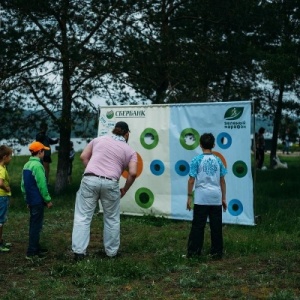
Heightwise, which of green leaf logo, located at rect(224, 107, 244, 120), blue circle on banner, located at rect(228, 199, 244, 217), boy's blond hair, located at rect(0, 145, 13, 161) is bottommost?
blue circle on banner, located at rect(228, 199, 244, 217)

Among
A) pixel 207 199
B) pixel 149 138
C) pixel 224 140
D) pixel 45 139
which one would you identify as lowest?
pixel 207 199

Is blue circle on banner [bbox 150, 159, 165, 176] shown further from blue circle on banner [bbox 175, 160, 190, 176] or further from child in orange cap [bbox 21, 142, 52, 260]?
child in orange cap [bbox 21, 142, 52, 260]

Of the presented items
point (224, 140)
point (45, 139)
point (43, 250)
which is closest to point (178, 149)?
point (224, 140)

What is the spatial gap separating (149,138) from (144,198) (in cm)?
113

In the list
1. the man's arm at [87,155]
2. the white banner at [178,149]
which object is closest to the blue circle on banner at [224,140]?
the white banner at [178,149]

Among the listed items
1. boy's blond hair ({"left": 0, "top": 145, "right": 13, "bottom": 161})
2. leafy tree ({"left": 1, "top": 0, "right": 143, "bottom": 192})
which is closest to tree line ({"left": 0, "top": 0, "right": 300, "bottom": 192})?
leafy tree ({"left": 1, "top": 0, "right": 143, "bottom": 192})

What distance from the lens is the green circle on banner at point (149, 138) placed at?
12.7 metres

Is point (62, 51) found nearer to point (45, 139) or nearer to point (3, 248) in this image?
point (45, 139)

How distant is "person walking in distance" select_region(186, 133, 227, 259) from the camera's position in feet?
28.9

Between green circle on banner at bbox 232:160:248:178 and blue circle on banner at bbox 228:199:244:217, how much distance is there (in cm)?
45

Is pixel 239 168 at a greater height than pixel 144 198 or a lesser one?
greater

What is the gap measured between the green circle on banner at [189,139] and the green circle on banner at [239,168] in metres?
0.83

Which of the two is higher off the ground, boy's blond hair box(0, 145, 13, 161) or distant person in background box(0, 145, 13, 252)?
boy's blond hair box(0, 145, 13, 161)

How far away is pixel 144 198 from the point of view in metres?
12.9
